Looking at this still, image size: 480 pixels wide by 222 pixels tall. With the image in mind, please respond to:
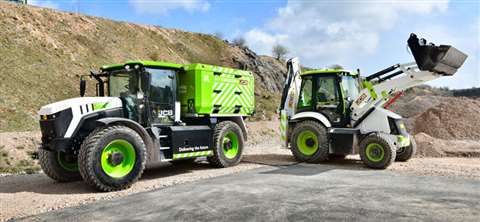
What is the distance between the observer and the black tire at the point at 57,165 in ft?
30.5

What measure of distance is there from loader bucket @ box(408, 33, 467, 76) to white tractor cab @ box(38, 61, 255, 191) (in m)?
4.73

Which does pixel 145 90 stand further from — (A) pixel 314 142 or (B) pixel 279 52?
(B) pixel 279 52

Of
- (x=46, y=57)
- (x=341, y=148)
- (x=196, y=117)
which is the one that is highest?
(x=46, y=57)

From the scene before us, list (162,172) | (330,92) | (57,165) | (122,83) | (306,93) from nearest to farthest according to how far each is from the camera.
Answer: (57,165) < (122,83) < (162,172) < (330,92) < (306,93)

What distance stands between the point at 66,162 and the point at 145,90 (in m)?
2.43

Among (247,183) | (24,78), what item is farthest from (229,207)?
(24,78)

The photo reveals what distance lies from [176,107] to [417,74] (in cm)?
636

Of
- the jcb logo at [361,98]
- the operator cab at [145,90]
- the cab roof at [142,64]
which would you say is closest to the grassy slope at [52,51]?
the cab roof at [142,64]

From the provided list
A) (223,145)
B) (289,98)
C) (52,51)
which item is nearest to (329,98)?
(289,98)

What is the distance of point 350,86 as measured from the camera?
12375mm

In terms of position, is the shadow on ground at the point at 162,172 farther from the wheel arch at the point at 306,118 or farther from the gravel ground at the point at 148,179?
the wheel arch at the point at 306,118

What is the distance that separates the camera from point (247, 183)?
8.83 meters

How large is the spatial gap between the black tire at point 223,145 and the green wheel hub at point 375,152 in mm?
3575

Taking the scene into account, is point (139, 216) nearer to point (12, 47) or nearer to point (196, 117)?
point (196, 117)
